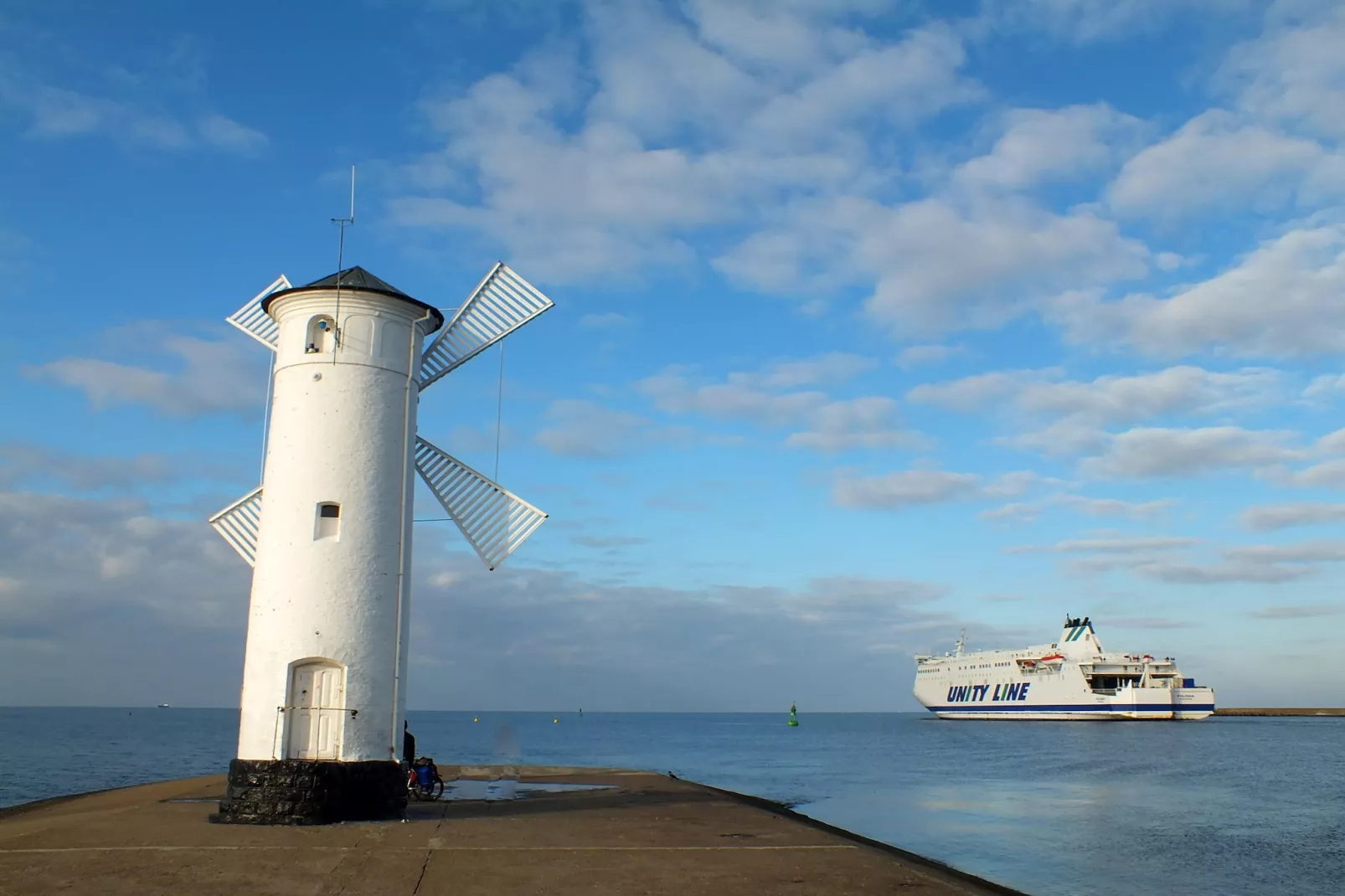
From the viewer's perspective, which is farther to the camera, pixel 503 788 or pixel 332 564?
pixel 503 788

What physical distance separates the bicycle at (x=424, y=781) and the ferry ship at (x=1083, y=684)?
3406 inches

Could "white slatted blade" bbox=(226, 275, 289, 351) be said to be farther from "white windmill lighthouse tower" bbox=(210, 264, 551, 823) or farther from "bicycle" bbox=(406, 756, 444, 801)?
"bicycle" bbox=(406, 756, 444, 801)

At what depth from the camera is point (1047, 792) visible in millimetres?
32250

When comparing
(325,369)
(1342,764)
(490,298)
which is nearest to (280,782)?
(325,369)

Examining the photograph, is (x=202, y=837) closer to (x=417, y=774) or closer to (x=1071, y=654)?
(x=417, y=774)

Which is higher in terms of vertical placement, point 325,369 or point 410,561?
point 325,369

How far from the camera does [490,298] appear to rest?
15.7 m

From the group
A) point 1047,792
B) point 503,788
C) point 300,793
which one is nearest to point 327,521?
point 300,793

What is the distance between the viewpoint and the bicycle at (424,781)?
51.6ft

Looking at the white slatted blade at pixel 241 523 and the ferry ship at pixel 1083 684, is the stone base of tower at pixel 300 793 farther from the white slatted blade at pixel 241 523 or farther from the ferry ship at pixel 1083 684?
the ferry ship at pixel 1083 684

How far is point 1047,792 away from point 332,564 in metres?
27.2

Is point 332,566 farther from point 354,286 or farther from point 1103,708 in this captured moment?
point 1103,708

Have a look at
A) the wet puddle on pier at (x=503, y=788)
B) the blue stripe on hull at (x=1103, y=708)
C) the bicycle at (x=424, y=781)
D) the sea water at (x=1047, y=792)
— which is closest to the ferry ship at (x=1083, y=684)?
the blue stripe on hull at (x=1103, y=708)

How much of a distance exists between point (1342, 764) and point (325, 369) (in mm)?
56481
